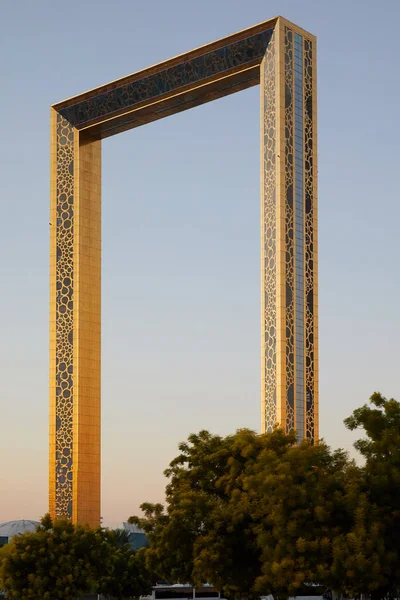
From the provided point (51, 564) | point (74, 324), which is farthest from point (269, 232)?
point (51, 564)

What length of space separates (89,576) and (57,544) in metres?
1.84

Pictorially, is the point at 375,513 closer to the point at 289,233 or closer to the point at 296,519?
the point at 296,519

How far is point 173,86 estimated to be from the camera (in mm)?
46938

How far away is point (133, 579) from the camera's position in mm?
55250

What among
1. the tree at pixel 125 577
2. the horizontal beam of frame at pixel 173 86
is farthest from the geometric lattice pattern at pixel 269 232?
the tree at pixel 125 577

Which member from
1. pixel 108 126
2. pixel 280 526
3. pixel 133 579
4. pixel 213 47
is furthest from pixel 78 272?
pixel 280 526

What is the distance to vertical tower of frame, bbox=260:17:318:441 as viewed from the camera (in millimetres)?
41281

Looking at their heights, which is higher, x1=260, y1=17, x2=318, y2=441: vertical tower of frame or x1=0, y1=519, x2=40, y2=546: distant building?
x1=260, y1=17, x2=318, y2=441: vertical tower of frame

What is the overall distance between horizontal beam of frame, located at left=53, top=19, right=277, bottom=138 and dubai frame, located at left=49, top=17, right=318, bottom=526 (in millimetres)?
46

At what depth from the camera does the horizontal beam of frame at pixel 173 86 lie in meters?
44.4

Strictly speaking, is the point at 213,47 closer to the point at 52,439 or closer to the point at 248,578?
the point at 52,439

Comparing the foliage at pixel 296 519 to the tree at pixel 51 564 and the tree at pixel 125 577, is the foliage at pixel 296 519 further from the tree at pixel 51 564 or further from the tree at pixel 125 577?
the tree at pixel 125 577

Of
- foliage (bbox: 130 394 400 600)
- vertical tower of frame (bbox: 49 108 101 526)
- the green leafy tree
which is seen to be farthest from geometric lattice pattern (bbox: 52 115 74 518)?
the green leafy tree

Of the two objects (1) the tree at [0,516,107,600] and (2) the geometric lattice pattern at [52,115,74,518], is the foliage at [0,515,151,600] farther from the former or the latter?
(2) the geometric lattice pattern at [52,115,74,518]
